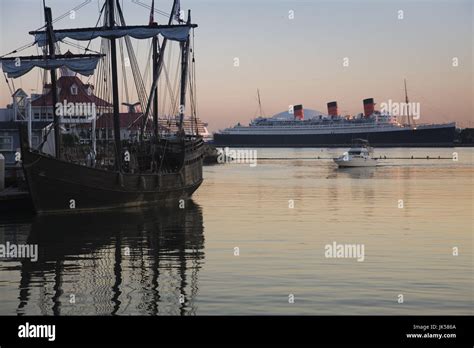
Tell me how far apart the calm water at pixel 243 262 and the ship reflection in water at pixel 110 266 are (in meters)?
0.04

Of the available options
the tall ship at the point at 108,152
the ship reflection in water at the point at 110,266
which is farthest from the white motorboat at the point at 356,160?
the ship reflection in water at the point at 110,266

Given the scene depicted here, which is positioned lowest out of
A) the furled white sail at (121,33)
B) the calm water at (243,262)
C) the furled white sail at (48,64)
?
the calm water at (243,262)

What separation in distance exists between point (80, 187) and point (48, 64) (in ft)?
26.7

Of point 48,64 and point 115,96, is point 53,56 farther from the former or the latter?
point 115,96

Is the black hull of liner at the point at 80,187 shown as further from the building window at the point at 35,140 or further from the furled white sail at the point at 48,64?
the building window at the point at 35,140

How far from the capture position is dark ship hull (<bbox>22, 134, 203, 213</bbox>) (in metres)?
39.7

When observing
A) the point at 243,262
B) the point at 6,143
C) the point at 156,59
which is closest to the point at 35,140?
the point at 6,143

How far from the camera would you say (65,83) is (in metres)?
100

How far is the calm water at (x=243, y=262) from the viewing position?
1969cm

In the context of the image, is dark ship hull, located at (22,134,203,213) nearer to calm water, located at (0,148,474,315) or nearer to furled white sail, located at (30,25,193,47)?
calm water, located at (0,148,474,315)

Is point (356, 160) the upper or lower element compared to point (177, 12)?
lower

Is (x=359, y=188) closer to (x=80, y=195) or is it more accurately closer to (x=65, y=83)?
(x=80, y=195)

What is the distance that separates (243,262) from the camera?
26.2 m
